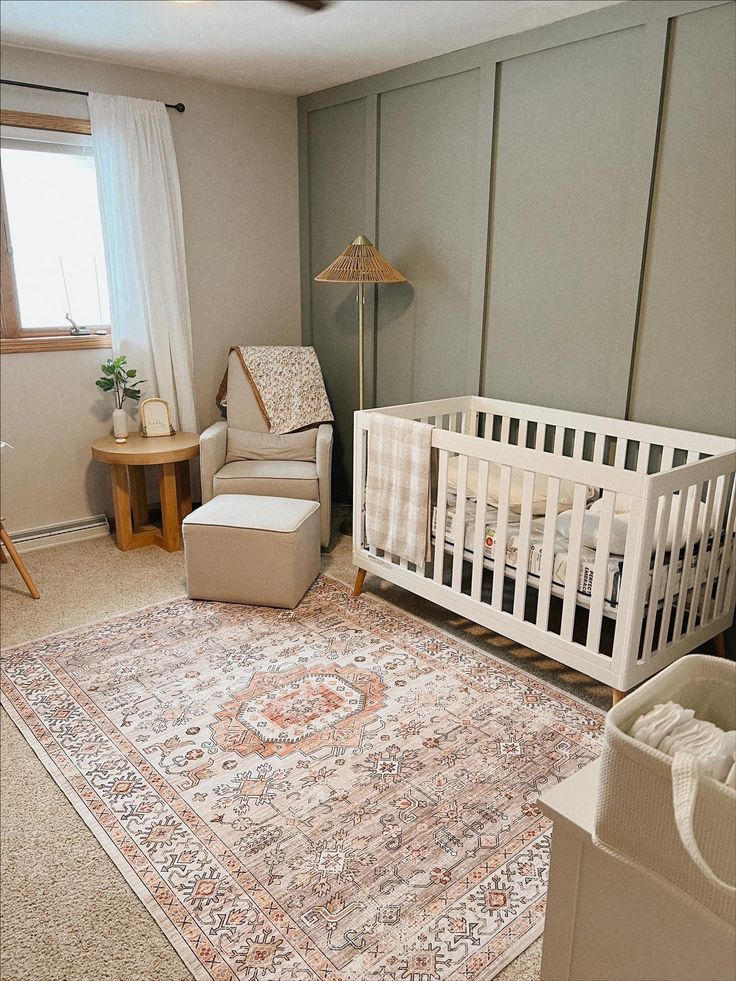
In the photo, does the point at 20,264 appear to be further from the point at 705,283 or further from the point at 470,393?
the point at 705,283

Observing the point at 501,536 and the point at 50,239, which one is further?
the point at 50,239

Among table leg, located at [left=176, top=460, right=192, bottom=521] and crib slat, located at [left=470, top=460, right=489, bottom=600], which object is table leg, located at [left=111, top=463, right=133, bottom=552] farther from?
crib slat, located at [left=470, top=460, right=489, bottom=600]

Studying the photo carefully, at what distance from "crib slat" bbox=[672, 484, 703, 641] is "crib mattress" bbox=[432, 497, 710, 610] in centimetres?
3

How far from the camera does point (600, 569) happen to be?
2320 millimetres

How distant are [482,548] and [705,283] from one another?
4.06 ft

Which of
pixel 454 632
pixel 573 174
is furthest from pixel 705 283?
pixel 454 632

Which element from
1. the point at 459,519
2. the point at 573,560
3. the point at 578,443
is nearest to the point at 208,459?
the point at 459,519

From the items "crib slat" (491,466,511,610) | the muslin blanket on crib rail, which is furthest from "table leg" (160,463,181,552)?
"crib slat" (491,466,511,610)

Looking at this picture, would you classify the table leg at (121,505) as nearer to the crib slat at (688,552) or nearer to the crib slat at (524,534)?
the crib slat at (524,534)

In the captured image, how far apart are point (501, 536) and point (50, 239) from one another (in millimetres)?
2742

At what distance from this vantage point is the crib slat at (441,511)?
2816mm

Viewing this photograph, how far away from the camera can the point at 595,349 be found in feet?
10.0

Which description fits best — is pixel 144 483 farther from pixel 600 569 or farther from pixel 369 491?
pixel 600 569

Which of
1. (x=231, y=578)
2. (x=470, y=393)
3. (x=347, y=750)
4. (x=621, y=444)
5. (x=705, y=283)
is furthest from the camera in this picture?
(x=470, y=393)
